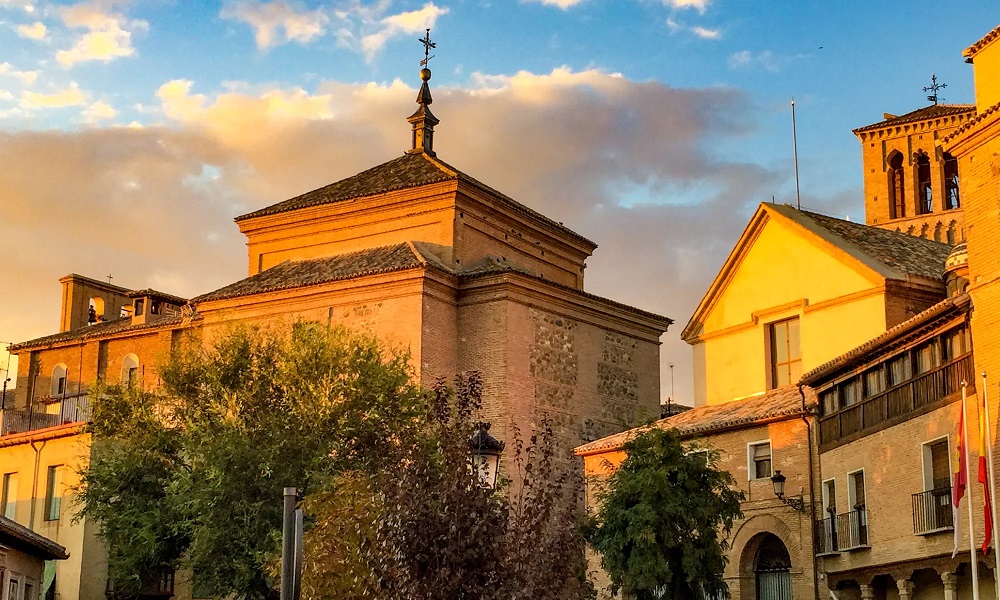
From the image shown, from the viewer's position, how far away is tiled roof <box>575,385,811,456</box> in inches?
1037

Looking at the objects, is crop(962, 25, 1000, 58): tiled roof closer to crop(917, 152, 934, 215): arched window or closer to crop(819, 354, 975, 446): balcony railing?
crop(819, 354, 975, 446): balcony railing

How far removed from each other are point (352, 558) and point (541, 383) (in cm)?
2086

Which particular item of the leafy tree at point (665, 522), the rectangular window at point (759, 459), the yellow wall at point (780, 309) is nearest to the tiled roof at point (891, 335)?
the rectangular window at point (759, 459)

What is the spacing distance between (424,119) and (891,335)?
2395 cm

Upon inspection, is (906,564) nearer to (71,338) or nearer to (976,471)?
(976,471)

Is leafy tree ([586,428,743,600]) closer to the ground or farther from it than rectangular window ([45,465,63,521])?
closer to the ground

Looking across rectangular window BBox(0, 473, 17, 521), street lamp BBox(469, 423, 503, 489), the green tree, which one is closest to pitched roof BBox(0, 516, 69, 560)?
the green tree

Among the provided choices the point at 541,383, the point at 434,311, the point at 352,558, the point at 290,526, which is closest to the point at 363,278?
the point at 434,311

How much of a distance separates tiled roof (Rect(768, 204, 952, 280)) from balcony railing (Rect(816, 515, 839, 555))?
559 centimetres

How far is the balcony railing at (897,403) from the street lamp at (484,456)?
910cm

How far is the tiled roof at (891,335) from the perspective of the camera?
813 inches

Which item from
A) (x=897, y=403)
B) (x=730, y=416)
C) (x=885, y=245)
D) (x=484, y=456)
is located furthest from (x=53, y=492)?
(x=484, y=456)

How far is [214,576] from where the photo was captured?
90.2ft

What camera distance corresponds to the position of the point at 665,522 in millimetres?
23250
